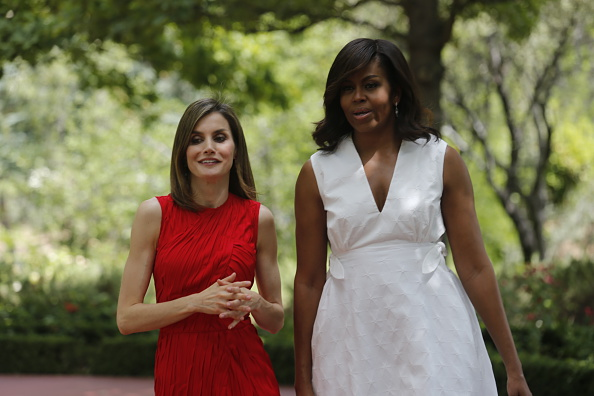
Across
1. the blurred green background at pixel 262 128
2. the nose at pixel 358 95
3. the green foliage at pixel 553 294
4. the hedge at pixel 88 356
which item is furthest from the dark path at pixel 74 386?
the nose at pixel 358 95

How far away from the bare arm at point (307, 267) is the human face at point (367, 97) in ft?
0.97

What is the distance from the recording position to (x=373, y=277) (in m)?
3.27

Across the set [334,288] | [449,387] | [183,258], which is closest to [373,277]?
[334,288]

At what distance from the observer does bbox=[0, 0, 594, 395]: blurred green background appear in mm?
9797

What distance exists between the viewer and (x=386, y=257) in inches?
129

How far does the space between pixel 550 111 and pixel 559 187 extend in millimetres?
4525

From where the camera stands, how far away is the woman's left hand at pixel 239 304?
3031 mm

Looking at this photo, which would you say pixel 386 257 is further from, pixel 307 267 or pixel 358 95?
pixel 358 95

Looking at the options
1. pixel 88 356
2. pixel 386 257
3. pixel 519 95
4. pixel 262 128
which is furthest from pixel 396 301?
pixel 519 95

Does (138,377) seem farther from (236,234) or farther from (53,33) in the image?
(236,234)

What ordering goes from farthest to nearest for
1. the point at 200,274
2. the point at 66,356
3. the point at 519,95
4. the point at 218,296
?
the point at 519,95, the point at 66,356, the point at 200,274, the point at 218,296

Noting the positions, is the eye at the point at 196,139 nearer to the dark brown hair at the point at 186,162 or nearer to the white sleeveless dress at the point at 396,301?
the dark brown hair at the point at 186,162

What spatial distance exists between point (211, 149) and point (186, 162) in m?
0.15

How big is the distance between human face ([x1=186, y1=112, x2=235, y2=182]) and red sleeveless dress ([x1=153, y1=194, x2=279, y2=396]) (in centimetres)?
18
